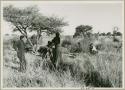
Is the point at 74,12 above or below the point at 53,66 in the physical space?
above

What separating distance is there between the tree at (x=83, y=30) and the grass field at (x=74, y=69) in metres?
0.12

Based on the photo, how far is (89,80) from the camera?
9.80 ft

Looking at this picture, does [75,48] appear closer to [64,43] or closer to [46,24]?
[64,43]

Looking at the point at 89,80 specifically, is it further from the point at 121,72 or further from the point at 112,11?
the point at 112,11

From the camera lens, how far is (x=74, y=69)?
3.00 metres

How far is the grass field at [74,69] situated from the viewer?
295cm

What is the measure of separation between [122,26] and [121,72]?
1.38 feet

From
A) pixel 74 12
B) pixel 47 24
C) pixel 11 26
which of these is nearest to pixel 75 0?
pixel 74 12

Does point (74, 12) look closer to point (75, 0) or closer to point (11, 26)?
point (75, 0)

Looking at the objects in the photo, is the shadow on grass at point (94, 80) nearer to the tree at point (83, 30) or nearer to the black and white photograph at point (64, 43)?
the black and white photograph at point (64, 43)

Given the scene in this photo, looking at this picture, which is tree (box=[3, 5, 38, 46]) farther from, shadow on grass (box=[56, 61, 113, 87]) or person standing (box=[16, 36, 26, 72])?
shadow on grass (box=[56, 61, 113, 87])

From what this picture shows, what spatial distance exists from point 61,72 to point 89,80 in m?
0.26

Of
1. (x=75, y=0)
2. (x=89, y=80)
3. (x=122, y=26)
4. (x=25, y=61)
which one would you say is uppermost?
(x=75, y=0)

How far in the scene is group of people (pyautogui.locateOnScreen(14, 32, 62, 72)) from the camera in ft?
9.74
